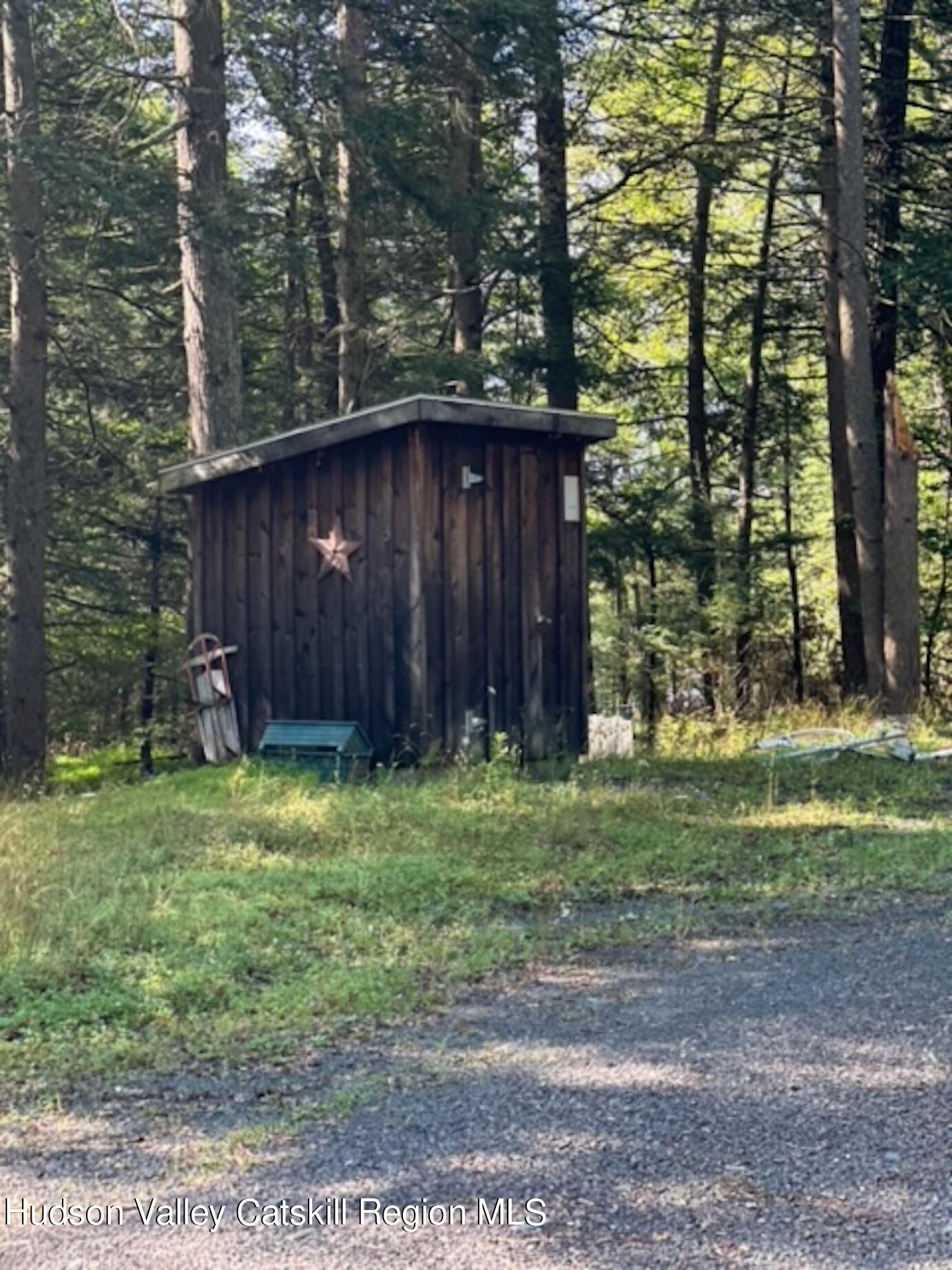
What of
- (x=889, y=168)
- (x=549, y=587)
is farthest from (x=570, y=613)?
(x=889, y=168)

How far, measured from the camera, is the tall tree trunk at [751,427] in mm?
16250

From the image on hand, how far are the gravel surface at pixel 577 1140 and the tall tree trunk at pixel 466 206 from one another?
35.0ft

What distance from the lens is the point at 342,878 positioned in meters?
6.07

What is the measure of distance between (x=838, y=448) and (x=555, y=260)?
4.23 metres

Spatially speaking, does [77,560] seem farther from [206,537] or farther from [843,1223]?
[843,1223]

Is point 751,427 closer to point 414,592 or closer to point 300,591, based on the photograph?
point 300,591

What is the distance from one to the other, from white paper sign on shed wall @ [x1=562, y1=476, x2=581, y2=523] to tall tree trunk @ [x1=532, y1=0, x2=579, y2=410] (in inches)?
209

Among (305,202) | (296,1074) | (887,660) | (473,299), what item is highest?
(305,202)

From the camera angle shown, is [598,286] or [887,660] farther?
[598,286]

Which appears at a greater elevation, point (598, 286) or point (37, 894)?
point (598, 286)

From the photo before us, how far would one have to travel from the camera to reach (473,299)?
15.5 meters

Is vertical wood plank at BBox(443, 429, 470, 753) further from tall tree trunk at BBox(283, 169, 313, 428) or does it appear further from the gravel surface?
tall tree trunk at BBox(283, 169, 313, 428)

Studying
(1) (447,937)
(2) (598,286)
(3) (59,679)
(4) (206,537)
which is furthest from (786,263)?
(1) (447,937)

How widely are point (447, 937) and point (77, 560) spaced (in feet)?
44.0
